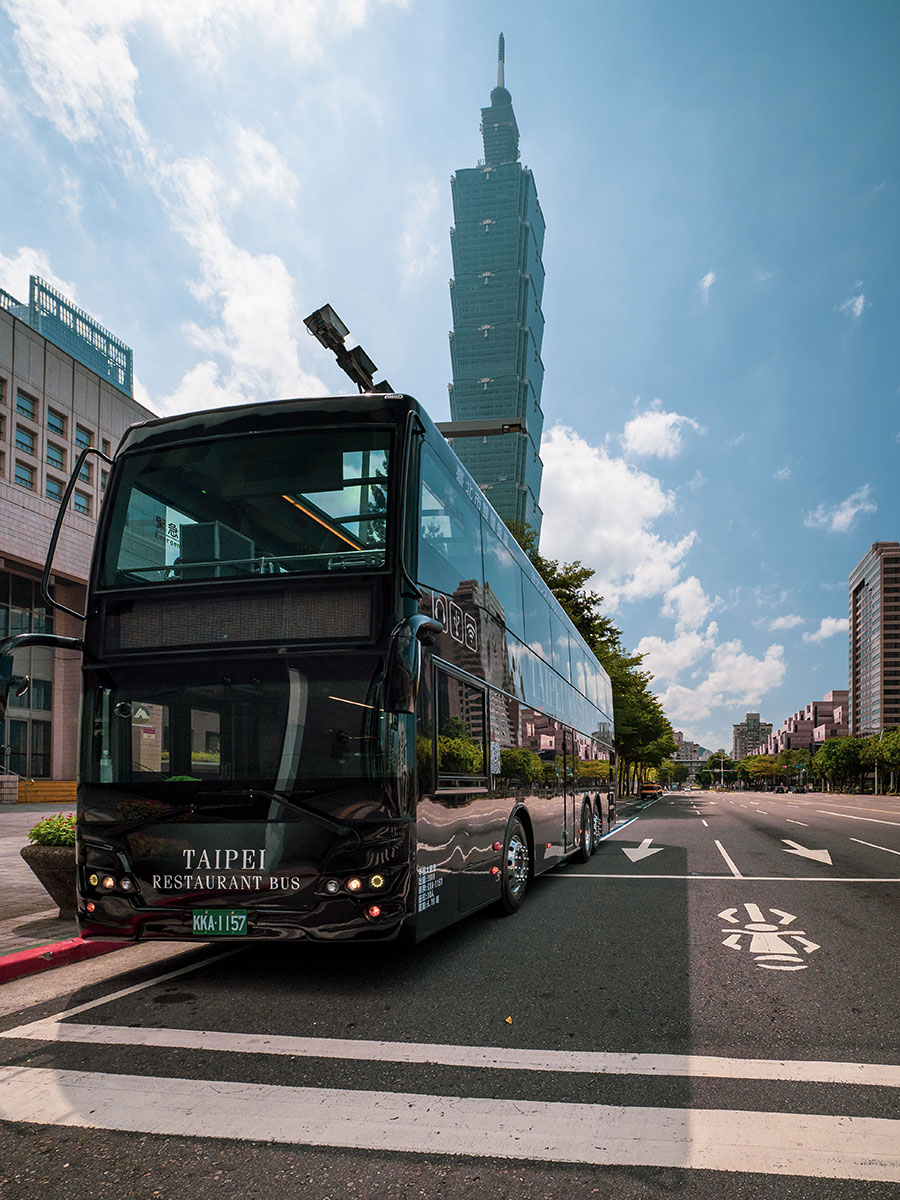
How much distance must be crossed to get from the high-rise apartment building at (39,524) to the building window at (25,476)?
46mm

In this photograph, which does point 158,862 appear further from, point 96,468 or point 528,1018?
point 96,468

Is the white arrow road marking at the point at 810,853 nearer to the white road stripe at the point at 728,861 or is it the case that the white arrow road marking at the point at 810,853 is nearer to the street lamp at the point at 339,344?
the white road stripe at the point at 728,861

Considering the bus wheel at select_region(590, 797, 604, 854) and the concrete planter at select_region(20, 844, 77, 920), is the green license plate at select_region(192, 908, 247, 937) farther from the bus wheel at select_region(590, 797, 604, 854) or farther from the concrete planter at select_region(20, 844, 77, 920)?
the bus wheel at select_region(590, 797, 604, 854)

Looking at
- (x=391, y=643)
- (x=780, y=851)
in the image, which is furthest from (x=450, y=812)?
(x=780, y=851)

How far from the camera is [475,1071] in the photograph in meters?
4.25

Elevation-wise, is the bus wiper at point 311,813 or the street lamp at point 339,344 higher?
the street lamp at point 339,344

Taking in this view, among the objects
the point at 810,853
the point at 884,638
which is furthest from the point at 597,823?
the point at 884,638

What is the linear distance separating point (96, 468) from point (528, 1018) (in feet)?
146

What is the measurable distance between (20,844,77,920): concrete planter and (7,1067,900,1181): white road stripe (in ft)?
12.4

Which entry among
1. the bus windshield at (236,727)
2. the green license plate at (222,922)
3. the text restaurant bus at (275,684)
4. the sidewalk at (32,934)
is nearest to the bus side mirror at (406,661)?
the text restaurant bus at (275,684)

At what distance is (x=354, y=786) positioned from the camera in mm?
5680

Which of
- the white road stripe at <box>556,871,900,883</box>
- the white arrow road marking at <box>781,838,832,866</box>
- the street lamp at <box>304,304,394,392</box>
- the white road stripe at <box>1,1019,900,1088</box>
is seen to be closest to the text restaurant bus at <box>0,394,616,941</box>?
the white road stripe at <box>1,1019,900,1088</box>

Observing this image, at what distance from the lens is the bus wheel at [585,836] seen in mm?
13909

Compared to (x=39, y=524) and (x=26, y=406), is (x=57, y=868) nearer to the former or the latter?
(x=39, y=524)
